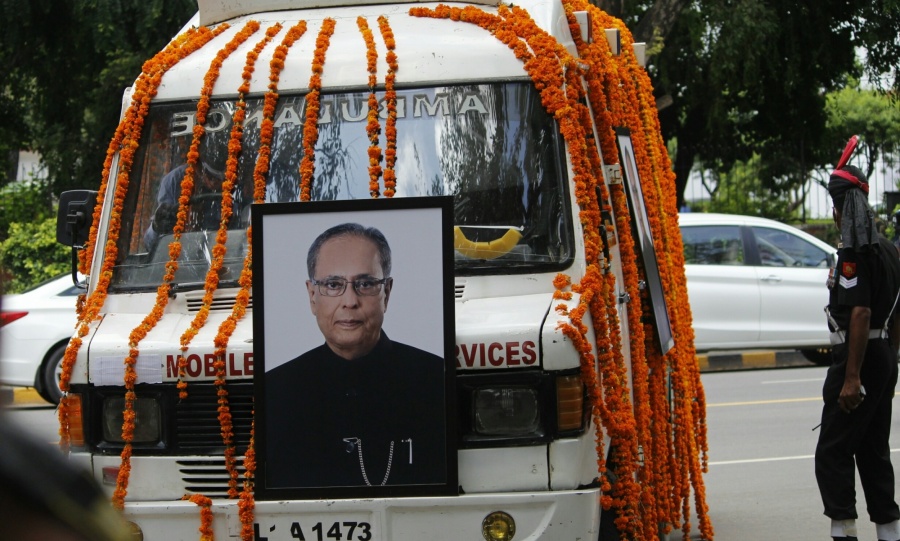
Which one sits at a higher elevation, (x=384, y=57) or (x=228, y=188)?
(x=384, y=57)

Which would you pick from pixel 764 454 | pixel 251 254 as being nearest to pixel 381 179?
pixel 251 254

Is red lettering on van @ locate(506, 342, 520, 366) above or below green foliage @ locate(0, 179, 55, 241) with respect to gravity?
below

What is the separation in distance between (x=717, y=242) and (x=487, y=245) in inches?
372

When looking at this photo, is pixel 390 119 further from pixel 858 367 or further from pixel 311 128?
pixel 858 367

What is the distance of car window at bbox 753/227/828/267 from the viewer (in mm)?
14141

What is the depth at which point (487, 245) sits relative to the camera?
509 cm

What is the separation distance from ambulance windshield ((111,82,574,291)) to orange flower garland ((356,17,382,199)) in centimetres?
4

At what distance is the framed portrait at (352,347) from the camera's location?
4.53 meters

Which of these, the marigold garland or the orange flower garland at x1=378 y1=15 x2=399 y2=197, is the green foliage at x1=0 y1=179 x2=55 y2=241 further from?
the orange flower garland at x1=378 y1=15 x2=399 y2=197

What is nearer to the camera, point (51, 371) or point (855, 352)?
point (855, 352)

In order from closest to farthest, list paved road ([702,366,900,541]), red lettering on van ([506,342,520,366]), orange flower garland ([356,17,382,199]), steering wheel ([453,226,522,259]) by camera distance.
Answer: red lettering on van ([506,342,520,366]), steering wheel ([453,226,522,259]), orange flower garland ([356,17,382,199]), paved road ([702,366,900,541])

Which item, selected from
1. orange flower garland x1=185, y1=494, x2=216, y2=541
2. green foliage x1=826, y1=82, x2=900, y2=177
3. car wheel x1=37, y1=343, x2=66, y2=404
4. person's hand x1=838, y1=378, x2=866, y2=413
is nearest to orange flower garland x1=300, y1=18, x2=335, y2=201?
orange flower garland x1=185, y1=494, x2=216, y2=541

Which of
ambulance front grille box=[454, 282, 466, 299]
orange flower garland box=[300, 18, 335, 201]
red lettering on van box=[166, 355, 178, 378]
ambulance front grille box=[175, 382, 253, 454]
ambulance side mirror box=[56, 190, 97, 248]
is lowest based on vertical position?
ambulance front grille box=[175, 382, 253, 454]

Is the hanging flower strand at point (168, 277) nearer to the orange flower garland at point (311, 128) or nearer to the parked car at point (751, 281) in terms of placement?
Result: the orange flower garland at point (311, 128)
